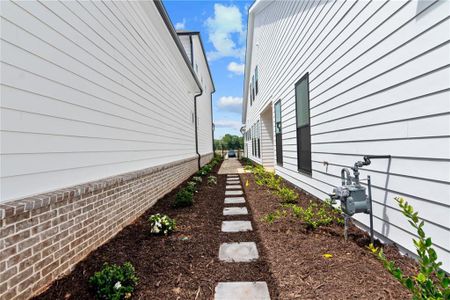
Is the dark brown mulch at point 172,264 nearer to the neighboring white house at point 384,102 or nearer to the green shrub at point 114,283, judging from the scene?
the green shrub at point 114,283

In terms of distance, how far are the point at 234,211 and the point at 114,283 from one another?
2791mm

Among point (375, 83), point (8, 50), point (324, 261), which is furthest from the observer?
point (375, 83)

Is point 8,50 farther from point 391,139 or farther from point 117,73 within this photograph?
point 391,139

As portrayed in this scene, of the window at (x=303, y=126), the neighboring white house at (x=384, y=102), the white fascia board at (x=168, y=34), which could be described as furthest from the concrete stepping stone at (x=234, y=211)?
the white fascia board at (x=168, y=34)

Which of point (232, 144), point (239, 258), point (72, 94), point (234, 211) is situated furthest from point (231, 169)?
point (232, 144)

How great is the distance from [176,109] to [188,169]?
2340 mm

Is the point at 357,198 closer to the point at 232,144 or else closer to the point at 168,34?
the point at 168,34

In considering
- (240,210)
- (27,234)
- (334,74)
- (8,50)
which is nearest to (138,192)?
(240,210)

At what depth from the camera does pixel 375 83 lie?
2748 millimetres

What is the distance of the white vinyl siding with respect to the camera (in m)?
1.97

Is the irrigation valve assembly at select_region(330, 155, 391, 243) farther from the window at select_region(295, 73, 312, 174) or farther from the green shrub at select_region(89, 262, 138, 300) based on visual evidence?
the window at select_region(295, 73, 312, 174)

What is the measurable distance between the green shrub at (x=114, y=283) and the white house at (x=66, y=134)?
45 centimetres

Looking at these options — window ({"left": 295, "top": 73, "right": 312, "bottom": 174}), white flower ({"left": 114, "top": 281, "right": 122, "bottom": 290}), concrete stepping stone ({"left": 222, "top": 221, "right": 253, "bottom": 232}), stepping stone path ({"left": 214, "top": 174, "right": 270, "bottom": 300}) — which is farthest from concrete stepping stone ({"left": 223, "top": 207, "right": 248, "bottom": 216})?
white flower ({"left": 114, "top": 281, "right": 122, "bottom": 290})

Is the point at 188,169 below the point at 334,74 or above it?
below
